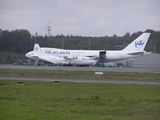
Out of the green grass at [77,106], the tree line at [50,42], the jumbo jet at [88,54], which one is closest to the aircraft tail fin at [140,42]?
the jumbo jet at [88,54]

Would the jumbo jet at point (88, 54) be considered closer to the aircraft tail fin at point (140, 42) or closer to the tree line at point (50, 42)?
the aircraft tail fin at point (140, 42)

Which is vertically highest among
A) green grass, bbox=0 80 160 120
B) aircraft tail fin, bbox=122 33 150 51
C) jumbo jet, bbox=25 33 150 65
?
aircraft tail fin, bbox=122 33 150 51

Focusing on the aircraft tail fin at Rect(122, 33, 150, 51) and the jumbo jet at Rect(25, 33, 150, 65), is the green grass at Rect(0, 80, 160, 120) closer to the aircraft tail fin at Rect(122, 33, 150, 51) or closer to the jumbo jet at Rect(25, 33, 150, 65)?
the jumbo jet at Rect(25, 33, 150, 65)

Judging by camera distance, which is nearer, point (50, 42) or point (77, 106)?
point (77, 106)

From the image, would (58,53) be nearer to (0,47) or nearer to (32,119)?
(0,47)

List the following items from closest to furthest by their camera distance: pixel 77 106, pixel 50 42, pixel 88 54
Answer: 1. pixel 77 106
2. pixel 88 54
3. pixel 50 42

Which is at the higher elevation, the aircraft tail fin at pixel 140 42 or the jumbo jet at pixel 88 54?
the aircraft tail fin at pixel 140 42

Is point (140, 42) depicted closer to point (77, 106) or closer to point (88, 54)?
point (88, 54)

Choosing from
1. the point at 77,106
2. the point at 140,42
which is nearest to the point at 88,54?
the point at 140,42

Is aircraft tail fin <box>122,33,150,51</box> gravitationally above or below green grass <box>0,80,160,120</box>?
above

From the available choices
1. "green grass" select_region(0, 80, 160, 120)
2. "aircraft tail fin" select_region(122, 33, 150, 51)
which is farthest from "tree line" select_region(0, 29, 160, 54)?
"green grass" select_region(0, 80, 160, 120)

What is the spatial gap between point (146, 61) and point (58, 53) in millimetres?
24324

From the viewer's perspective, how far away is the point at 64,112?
13508 millimetres

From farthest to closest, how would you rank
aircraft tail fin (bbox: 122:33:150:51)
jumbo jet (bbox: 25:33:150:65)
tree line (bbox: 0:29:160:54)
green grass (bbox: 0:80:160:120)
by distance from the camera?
tree line (bbox: 0:29:160:54) < aircraft tail fin (bbox: 122:33:150:51) < jumbo jet (bbox: 25:33:150:65) < green grass (bbox: 0:80:160:120)
